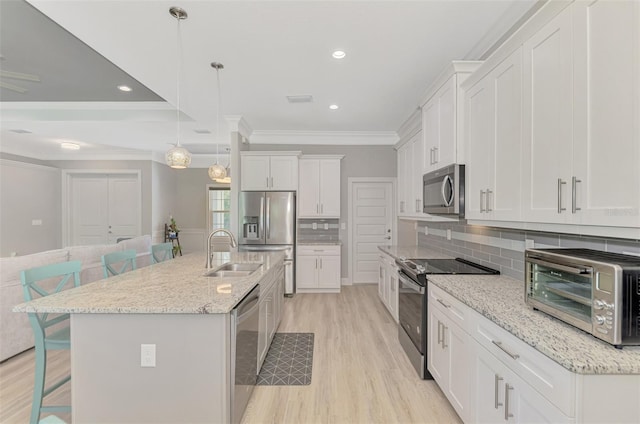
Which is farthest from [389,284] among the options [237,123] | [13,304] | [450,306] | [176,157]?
→ [13,304]

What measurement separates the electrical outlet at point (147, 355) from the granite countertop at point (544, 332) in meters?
1.90

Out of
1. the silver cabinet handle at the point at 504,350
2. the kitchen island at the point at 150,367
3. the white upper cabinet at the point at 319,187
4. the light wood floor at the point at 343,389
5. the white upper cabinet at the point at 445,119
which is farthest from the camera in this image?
the white upper cabinet at the point at 319,187

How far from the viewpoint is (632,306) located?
3.57ft

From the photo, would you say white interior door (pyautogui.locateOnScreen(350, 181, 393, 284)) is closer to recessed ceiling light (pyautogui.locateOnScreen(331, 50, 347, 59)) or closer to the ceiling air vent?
the ceiling air vent

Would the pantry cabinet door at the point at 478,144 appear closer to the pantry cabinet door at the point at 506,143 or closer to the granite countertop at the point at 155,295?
the pantry cabinet door at the point at 506,143

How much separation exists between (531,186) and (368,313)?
3085mm

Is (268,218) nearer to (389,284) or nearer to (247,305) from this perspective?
(389,284)

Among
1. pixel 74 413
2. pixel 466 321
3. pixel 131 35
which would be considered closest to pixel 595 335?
pixel 466 321

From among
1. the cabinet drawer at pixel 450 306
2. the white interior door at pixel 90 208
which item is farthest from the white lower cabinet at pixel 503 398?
the white interior door at pixel 90 208

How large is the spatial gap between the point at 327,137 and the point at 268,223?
206cm

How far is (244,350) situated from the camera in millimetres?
2068

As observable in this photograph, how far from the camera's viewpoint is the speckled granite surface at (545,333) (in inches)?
41.4

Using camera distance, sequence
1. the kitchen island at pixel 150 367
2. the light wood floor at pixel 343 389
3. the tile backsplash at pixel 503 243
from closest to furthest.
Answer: the tile backsplash at pixel 503 243 → the kitchen island at pixel 150 367 → the light wood floor at pixel 343 389

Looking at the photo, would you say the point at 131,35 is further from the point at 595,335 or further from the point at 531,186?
the point at 595,335
